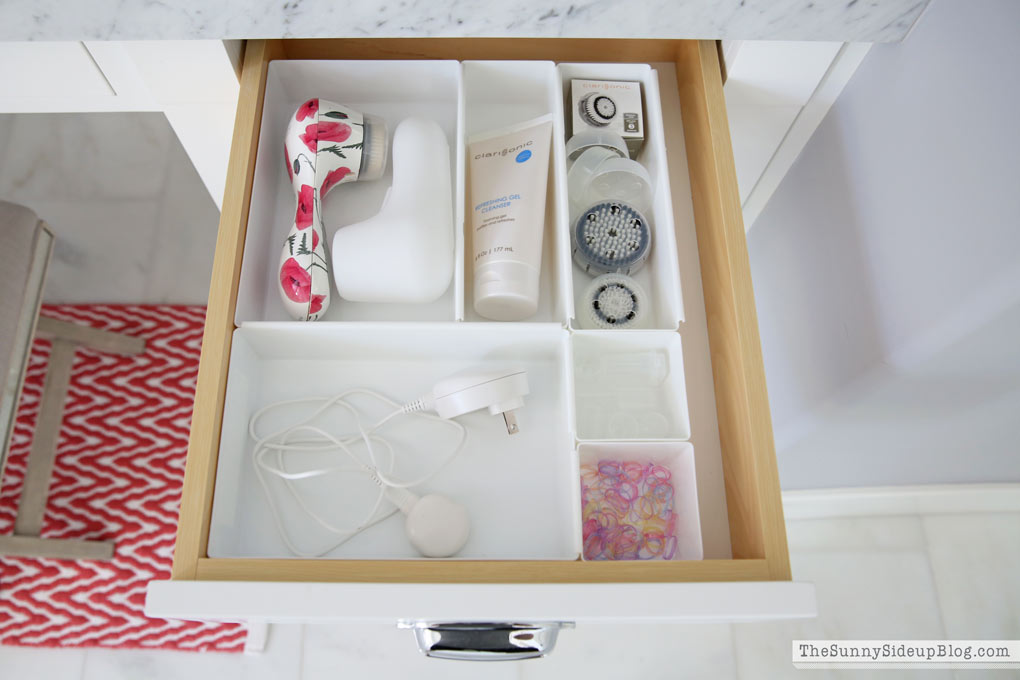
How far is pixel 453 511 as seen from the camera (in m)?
0.65

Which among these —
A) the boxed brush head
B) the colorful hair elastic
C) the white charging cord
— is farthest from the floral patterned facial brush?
the colorful hair elastic

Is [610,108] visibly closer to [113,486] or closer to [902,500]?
[902,500]

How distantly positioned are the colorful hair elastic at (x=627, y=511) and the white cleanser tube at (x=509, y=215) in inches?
7.4

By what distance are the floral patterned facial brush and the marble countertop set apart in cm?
9

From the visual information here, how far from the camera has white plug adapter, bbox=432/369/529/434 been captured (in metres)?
0.66

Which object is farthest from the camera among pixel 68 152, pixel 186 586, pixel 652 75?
pixel 68 152

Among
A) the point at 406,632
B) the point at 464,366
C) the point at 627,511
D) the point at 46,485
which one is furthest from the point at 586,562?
the point at 46,485

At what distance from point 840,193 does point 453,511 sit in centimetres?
59

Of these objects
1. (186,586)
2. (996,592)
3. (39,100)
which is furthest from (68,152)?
(996,592)

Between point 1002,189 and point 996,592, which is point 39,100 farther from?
point 996,592

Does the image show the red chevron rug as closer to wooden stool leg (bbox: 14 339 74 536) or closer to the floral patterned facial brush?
wooden stool leg (bbox: 14 339 74 536)

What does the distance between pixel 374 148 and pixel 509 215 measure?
17cm

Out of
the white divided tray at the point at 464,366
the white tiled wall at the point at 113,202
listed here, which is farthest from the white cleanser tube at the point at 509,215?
the white tiled wall at the point at 113,202

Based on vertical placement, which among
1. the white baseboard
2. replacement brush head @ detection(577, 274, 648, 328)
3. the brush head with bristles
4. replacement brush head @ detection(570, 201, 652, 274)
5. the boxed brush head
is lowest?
the white baseboard
